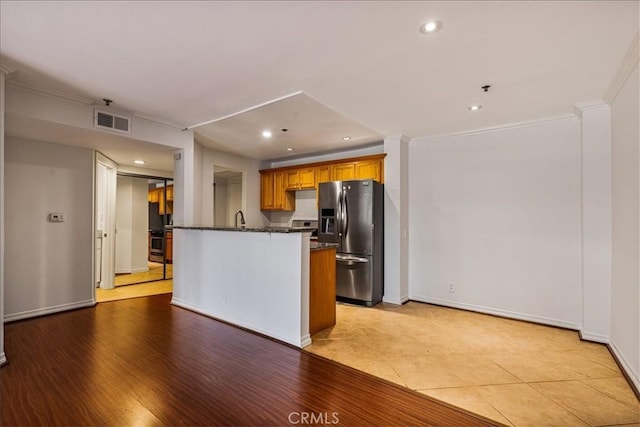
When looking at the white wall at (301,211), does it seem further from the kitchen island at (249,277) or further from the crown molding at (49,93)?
the crown molding at (49,93)

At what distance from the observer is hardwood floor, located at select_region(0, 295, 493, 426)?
1917 mm

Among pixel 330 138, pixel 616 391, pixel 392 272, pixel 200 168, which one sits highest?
pixel 330 138

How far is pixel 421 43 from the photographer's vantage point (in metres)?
2.16

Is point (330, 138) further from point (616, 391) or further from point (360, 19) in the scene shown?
point (616, 391)

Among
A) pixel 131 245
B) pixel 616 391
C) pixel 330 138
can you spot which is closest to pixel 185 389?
pixel 616 391

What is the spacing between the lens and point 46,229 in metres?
3.92

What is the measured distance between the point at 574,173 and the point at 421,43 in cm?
266

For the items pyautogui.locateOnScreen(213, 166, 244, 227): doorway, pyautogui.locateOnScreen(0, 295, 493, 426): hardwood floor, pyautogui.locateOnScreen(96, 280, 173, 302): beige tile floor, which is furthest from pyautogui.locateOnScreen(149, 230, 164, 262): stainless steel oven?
pyautogui.locateOnScreen(0, 295, 493, 426): hardwood floor

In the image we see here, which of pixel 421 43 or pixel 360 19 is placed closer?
pixel 360 19

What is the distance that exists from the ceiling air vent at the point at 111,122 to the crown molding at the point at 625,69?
4.69 m

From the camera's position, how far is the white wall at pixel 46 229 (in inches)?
143

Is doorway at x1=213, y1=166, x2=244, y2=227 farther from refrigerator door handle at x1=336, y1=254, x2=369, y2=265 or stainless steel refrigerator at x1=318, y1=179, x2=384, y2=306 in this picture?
refrigerator door handle at x1=336, y1=254, x2=369, y2=265

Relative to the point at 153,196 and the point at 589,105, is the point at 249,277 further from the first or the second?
the point at 153,196

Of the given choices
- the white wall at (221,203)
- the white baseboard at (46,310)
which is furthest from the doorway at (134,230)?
the white baseboard at (46,310)
